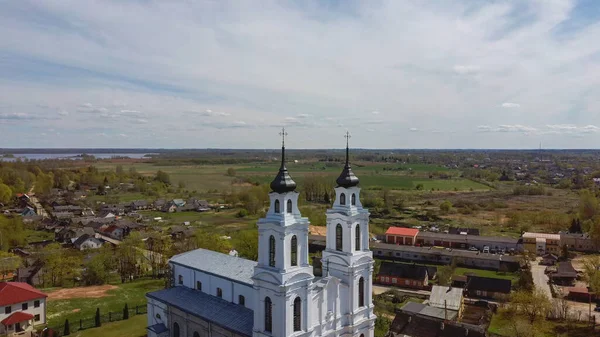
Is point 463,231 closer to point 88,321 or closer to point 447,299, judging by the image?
point 447,299

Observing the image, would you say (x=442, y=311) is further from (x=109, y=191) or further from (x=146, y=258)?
(x=109, y=191)

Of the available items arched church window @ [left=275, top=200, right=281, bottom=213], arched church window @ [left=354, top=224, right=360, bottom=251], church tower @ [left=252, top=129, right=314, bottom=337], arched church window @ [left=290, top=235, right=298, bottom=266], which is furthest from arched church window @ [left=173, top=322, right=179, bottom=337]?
arched church window @ [left=354, top=224, right=360, bottom=251]

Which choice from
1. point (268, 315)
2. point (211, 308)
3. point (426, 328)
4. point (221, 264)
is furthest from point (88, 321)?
point (426, 328)

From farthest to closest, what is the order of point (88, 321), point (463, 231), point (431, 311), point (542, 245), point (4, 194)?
point (4, 194), point (463, 231), point (542, 245), point (431, 311), point (88, 321)

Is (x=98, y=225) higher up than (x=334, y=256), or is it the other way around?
(x=334, y=256)

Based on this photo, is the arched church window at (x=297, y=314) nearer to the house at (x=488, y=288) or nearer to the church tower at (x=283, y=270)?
the church tower at (x=283, y=270)

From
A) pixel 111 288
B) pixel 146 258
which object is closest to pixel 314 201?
pixel 146 258
